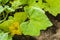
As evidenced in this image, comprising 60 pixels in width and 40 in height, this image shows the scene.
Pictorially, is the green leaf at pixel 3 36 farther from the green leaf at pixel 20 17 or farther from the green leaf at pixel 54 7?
the green leaf at pixel 54 7

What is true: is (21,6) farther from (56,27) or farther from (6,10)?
(56,27)

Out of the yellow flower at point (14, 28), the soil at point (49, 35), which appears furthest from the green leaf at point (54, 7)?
the yellow flower at point (14, 28)

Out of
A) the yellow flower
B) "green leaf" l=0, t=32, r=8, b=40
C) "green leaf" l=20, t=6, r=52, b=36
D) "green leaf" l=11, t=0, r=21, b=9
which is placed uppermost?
"green leaf" l=11, t=0, r=21, b=9

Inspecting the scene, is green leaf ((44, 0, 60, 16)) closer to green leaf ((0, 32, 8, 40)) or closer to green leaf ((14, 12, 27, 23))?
green leaf ((14, 12, 27, 23))

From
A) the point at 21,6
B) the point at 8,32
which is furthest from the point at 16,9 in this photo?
the point at 8,32

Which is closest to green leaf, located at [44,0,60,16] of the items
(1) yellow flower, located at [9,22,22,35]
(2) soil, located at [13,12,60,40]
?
(2) soil, located at [13,12,60,40]

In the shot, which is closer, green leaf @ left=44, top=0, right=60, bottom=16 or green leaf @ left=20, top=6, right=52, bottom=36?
green leaf @ left=20, top=6, right=52, bottom=36

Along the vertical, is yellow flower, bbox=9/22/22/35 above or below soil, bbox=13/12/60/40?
above

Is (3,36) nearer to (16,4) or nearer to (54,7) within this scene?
(16,4)

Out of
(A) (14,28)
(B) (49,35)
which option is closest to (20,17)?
(A) (14,28)
